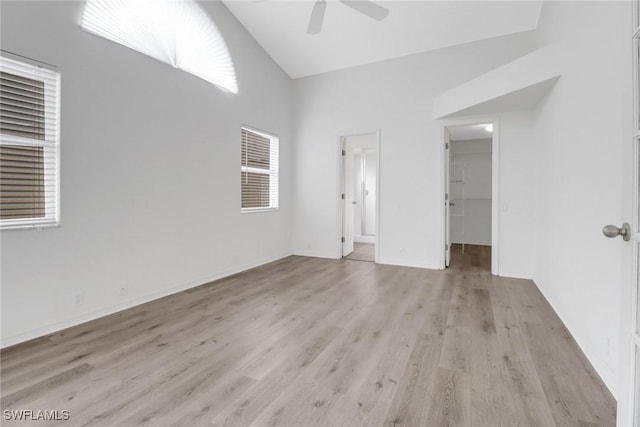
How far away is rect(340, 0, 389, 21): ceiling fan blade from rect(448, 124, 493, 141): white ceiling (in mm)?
3040

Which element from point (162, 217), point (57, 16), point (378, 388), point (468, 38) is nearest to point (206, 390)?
point (378, 388)

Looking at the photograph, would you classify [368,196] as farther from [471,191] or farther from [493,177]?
[493,177]

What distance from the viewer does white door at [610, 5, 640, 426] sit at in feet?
3.52

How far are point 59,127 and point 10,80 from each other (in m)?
0.41

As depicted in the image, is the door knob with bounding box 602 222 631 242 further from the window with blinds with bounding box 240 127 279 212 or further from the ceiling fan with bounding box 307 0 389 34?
the window with blinds with bounding box 240 127 279 212

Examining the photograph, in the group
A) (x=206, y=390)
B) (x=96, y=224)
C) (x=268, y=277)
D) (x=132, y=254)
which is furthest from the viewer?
(x=268, y=277)

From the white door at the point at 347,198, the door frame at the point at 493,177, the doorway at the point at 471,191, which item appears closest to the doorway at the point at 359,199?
the white door at the point at 347,198

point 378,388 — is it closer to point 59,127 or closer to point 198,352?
point 198,352

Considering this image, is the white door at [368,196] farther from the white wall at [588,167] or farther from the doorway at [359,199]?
the white wall at [588,167]

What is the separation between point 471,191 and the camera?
7.47 metres

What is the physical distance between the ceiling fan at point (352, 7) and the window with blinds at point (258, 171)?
1.86 metres

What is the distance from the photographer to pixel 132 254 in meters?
3.16

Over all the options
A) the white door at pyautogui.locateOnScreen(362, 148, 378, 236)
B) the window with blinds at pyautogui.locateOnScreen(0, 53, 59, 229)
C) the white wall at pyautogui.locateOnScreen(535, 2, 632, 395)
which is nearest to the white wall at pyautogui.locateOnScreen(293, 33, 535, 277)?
the white wall at pyautogui.locateOnScreen(535, 2, 632, 395)

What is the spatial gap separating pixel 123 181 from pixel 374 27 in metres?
3.82
